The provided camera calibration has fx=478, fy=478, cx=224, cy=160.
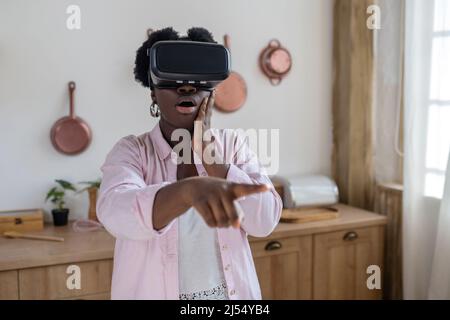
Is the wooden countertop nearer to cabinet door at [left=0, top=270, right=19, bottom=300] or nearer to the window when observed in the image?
cabinet door at [left=0, top=270, right=19, bottom=300]

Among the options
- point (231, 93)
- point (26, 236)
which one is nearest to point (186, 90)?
point (26, 236)

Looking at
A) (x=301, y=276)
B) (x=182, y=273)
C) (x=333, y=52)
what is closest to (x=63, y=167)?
(x=301, y=276)

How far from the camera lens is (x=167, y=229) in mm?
799

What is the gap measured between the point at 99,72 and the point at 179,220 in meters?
1.18

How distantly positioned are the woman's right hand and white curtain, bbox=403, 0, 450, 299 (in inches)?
56.8

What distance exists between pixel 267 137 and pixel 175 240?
A: 139 cm

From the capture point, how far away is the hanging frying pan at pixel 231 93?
2.12 meters

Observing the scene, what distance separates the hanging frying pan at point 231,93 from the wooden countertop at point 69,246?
581 millimetres

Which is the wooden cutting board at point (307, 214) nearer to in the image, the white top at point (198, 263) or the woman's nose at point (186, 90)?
the white top at point (198, 263)

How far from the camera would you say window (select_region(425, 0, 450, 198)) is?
5.96 ft

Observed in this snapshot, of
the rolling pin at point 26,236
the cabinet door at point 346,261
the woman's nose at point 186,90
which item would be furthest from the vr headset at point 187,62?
the cabinet door at point 346,261

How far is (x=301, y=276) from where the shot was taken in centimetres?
196

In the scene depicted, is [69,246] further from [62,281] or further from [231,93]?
[231,93]

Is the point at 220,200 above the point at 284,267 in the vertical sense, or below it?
above
